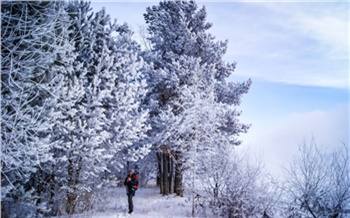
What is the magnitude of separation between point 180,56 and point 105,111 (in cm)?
638

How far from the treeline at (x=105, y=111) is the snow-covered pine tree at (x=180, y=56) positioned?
0.07m

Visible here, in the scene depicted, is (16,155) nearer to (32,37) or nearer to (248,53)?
(32,37)

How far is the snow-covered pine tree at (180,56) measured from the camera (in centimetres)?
1633

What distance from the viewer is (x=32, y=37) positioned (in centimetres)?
891

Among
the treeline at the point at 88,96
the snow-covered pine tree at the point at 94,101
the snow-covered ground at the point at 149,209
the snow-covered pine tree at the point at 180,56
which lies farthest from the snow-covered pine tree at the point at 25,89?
the snow-covered pine tree at the point at 180,56

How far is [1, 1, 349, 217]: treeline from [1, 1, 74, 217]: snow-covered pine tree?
0.04m

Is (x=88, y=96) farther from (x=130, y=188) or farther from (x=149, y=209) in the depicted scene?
(x=149, y=209)

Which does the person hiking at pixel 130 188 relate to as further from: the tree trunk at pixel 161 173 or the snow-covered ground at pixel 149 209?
the tree trunk at pixel 161 173

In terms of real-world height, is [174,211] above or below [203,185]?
below

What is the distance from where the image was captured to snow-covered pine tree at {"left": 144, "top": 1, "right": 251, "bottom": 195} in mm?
16328

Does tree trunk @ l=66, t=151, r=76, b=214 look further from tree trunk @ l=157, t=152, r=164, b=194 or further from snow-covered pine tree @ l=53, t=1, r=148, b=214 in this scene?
tree trunk @ l=157, t=152, r=164, b=194

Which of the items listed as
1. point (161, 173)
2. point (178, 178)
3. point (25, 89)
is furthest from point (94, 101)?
point (161, 173)

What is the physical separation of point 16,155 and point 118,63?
517 cm

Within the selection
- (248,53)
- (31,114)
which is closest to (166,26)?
(248,53)
